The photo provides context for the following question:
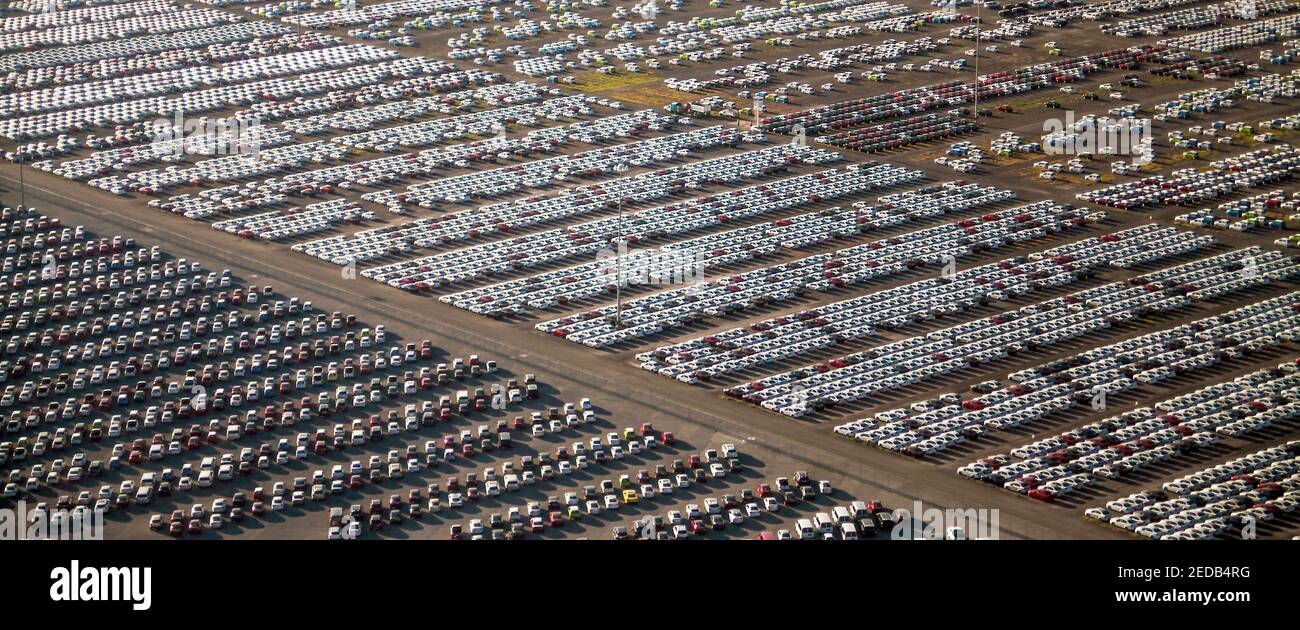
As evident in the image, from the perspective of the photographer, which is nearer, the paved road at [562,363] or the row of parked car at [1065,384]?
the paved road at [562,363]

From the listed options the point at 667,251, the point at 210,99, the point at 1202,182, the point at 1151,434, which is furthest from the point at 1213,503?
the point at 210,99

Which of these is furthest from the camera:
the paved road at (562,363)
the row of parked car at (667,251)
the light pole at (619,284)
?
the row of parked car at (667,251)

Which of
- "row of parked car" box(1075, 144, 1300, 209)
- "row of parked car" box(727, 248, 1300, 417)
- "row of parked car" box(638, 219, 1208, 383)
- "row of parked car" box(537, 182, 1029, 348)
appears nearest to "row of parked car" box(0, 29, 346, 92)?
"row of parked car" box(537, 182, 1029, 348)

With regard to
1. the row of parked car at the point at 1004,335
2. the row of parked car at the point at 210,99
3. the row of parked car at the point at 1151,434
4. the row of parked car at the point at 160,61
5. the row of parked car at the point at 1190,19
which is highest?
the row of parked car at the point at 1190,19

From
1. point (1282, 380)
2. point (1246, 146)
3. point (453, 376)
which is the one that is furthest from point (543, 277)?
point (1246, 146)

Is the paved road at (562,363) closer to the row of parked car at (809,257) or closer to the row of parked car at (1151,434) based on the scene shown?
the row of parked car at (1151,434)

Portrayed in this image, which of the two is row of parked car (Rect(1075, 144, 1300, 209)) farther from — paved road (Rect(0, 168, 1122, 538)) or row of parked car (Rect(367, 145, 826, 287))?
paved road (Rect(0, 168, 1122, 538))

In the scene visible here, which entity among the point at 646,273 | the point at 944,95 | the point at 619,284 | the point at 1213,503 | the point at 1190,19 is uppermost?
the point at 1190,19

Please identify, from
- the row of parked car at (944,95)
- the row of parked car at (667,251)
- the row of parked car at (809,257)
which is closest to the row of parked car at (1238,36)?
the row of parked car at (944,95)

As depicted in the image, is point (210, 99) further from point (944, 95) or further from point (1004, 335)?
point (1004, 335)
